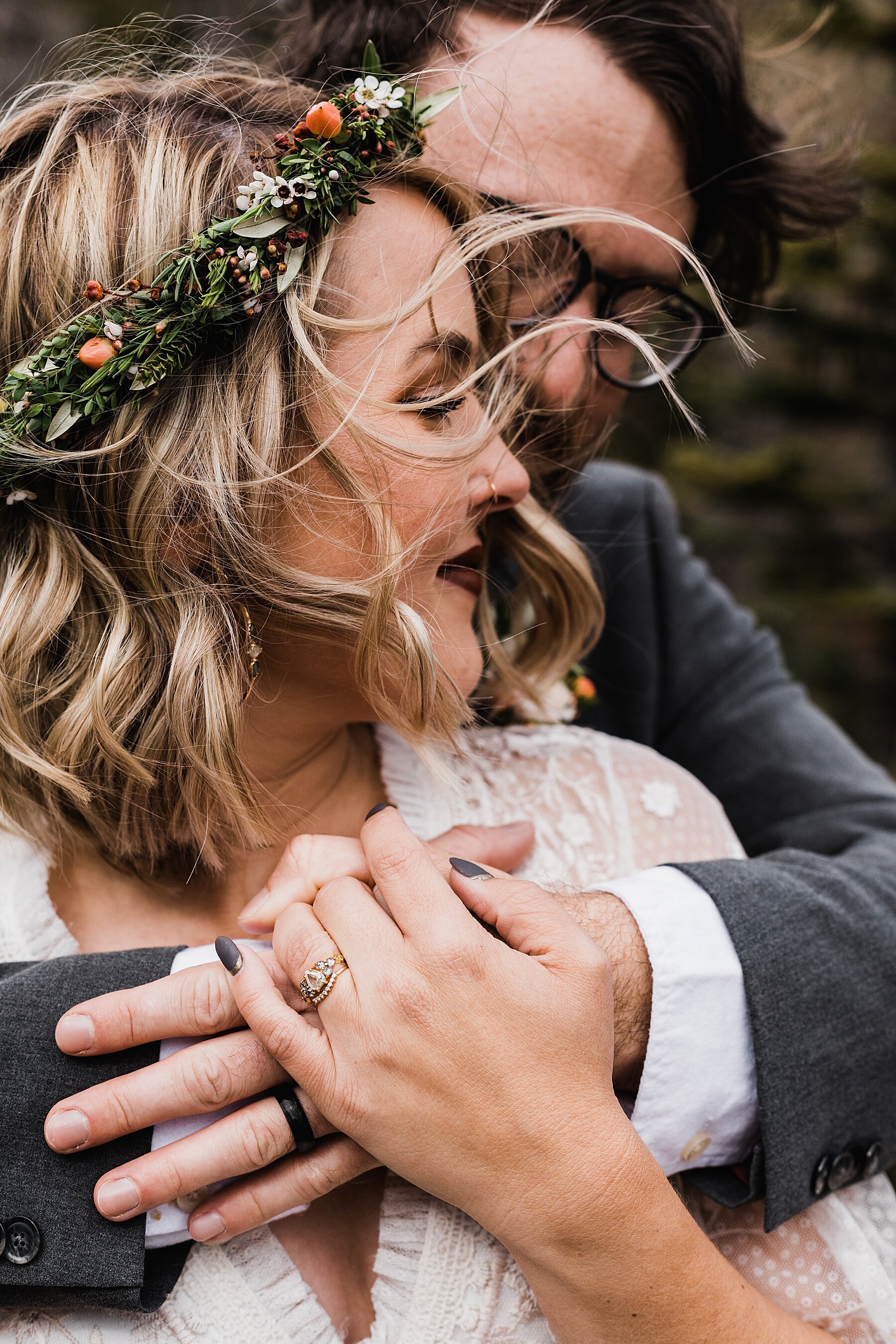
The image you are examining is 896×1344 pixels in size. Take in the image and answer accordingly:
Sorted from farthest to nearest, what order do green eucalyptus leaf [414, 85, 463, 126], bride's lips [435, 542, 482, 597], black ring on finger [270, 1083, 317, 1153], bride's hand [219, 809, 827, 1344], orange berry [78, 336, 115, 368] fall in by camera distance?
bride's lips [435, 542, 482, 597], green eucalyptus leaf [414, 85, 463, 126], orange berry [78, 336, 115, 368], black ring on finger [270, 1083, 317, 1153], bride's hand [219, 809, 827, 1344]

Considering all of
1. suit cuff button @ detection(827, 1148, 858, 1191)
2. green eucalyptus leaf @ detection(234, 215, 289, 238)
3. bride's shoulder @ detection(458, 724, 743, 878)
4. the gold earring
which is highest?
green eucalyptus leaf @ detection(234, 215, 289, 238)

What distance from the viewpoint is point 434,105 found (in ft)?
5.47

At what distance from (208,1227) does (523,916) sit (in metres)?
0.59

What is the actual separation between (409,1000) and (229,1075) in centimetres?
29

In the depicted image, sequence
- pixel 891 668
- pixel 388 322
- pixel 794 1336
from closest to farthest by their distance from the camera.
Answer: pixel 794 1336 → pixel 388 322 → pixel 891 668

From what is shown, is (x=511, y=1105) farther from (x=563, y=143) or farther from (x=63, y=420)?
(x=563, y=143)

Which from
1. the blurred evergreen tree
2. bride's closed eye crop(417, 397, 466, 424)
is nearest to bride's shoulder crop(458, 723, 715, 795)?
bride's closed eye crop(417, 397, 466, 424)

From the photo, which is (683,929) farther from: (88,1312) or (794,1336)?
(88,1312)

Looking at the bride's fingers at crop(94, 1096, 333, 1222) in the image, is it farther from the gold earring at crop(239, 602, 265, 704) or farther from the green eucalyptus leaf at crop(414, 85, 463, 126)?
the green eucalyptus leaf at crop(414, 85, 463, 126)

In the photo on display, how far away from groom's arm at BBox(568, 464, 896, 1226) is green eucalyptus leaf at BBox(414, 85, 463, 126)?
1.34 metres

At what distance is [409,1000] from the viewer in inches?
48.1

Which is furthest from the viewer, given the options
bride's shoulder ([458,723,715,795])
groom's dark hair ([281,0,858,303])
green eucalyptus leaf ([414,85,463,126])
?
groom's dark hair ([281,0,858,303])

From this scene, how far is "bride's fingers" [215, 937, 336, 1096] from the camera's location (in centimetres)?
125

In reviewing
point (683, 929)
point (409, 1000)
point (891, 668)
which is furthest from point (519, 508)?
point (891, 668)
